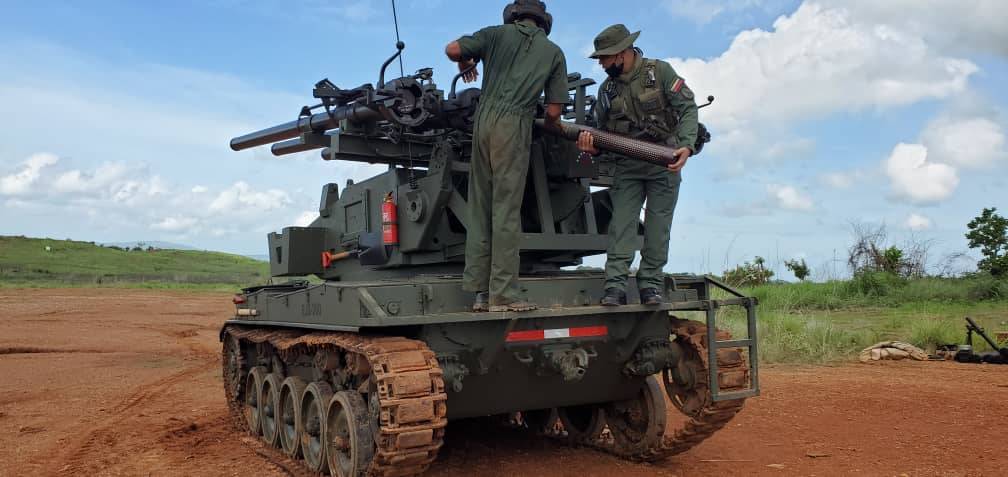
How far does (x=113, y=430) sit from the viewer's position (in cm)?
895

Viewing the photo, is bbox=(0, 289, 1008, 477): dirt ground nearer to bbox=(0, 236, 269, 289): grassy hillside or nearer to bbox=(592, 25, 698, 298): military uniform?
bbox=(592, 25, 698, 298): military uniform

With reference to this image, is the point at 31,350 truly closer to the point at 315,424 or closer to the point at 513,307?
the point at 315,424

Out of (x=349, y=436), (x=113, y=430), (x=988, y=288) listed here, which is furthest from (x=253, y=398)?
(x=988, y=288)

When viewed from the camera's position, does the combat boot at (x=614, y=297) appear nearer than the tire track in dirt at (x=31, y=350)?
Yes

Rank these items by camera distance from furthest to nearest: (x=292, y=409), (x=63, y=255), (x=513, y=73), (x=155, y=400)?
1. (x=63, y=255)
2. (x=155, y=400)
3. (x=292, y=409)
4. (x=513, y=73)

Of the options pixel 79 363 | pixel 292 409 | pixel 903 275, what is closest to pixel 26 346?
pixel 79 363

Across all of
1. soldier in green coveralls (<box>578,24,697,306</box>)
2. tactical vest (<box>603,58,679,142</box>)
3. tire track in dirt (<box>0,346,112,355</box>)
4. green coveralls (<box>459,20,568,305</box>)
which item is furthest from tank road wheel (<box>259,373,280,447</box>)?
tire track in dirt (<box>0,346,112,355</box>)

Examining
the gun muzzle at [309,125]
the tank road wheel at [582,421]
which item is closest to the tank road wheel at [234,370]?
the gun muzzle at [309,125]

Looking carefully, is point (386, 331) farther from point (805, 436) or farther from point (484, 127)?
point (805, 436)

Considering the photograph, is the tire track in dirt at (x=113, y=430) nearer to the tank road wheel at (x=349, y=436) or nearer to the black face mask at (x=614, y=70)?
the tank road wheel at (x=349, y=436)

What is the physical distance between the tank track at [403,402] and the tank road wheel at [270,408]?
2.51m

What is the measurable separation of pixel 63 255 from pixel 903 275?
51003 mm

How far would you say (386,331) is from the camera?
5.70 m

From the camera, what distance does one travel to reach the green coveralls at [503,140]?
5613 millimetres
